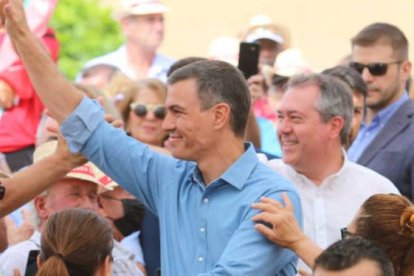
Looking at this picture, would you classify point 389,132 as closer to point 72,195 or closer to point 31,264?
point 72,195

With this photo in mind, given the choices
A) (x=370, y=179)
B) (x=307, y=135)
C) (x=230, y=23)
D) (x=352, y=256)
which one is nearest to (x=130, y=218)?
(x=307, y=135)

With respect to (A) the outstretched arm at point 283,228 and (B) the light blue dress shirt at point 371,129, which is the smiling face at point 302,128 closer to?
(A) the outstretched arm at point 283,228

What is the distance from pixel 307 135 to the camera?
769 centimetres

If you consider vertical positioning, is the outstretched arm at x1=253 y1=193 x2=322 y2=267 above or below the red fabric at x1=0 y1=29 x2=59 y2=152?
above

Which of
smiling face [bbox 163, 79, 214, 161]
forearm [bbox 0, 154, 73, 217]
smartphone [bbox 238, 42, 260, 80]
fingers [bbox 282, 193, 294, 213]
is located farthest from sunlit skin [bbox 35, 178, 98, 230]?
smartphone [bbox 238, 42, 260, 80]

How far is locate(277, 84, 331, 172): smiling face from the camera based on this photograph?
7648mm

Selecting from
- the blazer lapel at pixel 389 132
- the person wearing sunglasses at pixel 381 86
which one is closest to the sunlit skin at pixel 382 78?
the person wearing sunglasses at pixel 381 86

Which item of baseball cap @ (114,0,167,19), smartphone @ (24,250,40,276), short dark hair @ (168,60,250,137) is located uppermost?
short dark hair @ (168,60,250,137)

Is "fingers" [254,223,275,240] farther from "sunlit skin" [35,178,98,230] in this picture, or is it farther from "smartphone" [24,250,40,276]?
"sunlit skin" [35,178,98,230]

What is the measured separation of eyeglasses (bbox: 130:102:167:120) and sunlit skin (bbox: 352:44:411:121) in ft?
4.64

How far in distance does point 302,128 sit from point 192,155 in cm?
166

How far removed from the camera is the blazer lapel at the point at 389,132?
9352 mm

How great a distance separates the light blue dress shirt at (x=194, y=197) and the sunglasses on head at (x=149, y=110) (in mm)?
3318

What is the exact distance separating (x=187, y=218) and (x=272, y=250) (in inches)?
15.9
